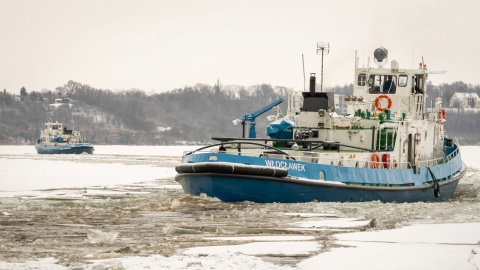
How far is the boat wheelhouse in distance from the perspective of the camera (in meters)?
24.6

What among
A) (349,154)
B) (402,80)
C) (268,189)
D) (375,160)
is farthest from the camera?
(402,80)

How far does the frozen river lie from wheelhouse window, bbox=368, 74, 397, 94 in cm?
761

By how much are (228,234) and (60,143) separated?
3720 inches

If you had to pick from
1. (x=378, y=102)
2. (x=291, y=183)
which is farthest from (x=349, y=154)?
(x=378, y=102)

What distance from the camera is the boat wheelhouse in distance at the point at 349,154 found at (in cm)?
2459

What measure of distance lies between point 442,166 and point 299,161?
8743 millimetres

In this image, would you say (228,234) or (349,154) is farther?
(349,154)

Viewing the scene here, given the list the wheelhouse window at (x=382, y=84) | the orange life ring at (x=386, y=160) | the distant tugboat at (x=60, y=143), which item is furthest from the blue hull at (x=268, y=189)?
the distant tugboat at (x=60, y=143)

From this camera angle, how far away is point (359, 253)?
1400 centimetres

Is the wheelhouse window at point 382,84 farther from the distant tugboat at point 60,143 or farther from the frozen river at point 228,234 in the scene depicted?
the distant tugboat at point 60,143

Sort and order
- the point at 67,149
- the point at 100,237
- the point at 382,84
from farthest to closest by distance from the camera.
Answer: the point at 67,149, the point at 382,84, the point at 100,237

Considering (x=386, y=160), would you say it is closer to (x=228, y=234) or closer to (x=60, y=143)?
(x=228, y=234)

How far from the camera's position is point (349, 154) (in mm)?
26891

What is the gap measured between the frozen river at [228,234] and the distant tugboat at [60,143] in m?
75.7
